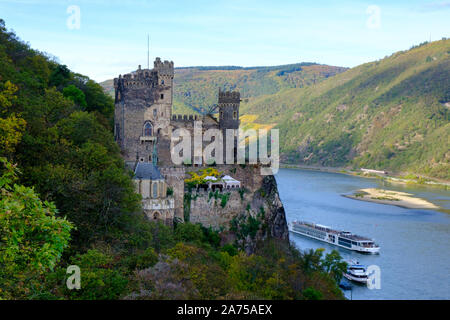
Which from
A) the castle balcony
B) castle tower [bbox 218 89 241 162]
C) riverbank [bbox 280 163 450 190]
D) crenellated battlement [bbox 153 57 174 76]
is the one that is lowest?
riverbank [bbox 280 163 450 190]

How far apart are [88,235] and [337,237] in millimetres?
32486

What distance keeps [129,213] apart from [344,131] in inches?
5250

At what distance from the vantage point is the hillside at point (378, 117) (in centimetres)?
11975

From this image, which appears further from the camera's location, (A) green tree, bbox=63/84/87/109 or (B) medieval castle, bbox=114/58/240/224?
(A) green tree, bbox=63/84/87/109

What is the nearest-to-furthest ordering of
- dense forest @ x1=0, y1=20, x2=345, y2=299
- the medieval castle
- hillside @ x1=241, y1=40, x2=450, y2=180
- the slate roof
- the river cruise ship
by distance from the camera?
dense forest @ x1=0, y1=20, x2=345, y2=299 → the slate roof → the medieval castle → the river cruise ship → hillside @ x1=241, y1=40, x2=450, y2=180

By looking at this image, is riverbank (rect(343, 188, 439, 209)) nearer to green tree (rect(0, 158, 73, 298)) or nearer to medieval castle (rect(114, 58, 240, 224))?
medieval castle (rect(114, 58, 240, 224))

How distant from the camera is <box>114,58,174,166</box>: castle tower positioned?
3294 cm

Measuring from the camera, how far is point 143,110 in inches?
1303

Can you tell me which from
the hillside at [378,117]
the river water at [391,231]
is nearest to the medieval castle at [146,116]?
the river water at [391,231]

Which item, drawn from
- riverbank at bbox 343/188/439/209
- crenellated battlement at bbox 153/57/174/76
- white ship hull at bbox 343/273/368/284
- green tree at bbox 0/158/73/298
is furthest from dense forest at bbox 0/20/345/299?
riverbank at bbox 343/188/439/209

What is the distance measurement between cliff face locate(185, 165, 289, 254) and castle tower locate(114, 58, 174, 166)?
4.94m

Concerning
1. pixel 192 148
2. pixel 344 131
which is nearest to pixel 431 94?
pixel 344 131
